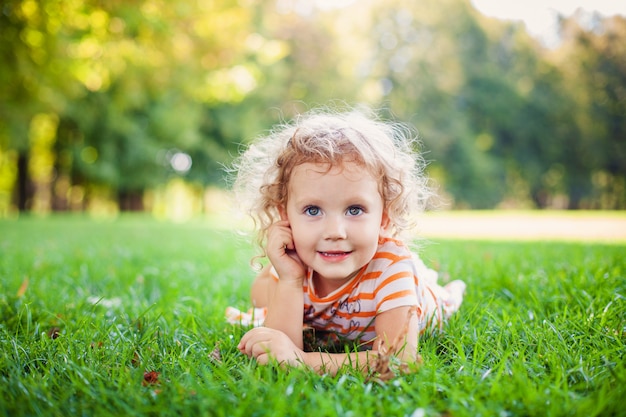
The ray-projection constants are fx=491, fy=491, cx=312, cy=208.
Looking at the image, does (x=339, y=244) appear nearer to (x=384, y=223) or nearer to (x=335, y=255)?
(x=335, y=255)

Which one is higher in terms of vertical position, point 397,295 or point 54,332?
point 397,295

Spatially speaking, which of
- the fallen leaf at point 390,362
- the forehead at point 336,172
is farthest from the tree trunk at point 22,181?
the fallen leaf at point 390,362

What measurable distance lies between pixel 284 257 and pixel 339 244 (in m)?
0.32

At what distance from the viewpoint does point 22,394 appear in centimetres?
157

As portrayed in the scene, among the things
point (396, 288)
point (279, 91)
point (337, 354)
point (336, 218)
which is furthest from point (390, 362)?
point (279, 91)

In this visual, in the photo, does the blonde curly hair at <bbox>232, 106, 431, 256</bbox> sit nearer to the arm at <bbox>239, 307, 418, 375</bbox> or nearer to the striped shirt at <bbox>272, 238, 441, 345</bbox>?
the striped shirt at <bbox>272, 238, 441, 345</bbox>

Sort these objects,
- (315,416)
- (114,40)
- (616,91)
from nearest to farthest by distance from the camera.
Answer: (315,416) → (114,40) → (616,91)

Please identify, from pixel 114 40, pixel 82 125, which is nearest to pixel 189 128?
pixel 82 125

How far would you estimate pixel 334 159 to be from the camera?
203 centimetres

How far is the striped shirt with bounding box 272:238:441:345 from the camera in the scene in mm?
2053

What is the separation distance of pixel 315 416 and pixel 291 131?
4.59 feet

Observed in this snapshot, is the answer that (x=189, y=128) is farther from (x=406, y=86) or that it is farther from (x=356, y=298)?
(x=356, y=298)

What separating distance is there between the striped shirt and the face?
0.13 m

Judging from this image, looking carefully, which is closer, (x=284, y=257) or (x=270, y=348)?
(x=270, y=348)
